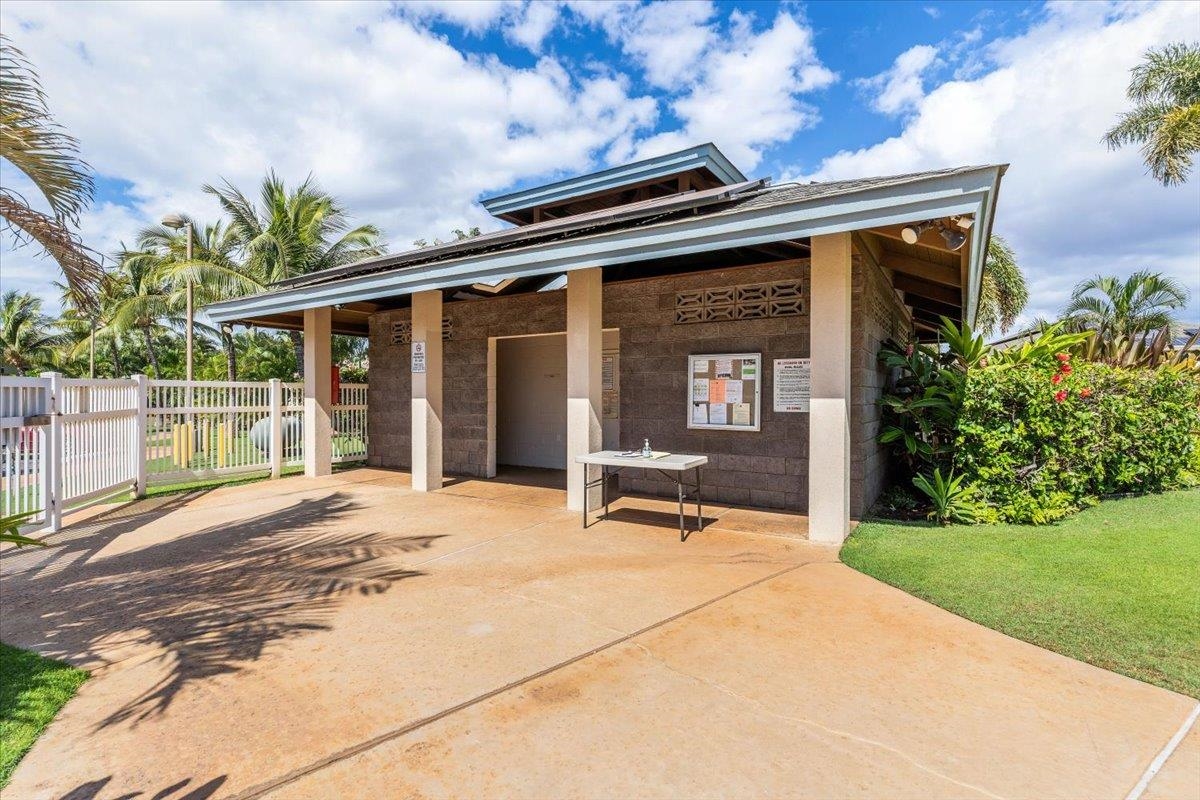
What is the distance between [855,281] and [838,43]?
28.0ft

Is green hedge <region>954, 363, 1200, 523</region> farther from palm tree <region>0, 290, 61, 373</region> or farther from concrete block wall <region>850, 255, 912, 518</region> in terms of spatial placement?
palm tree <region>0, 290, 61, 373</region>

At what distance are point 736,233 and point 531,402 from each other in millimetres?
6257

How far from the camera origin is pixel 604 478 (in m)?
6.80

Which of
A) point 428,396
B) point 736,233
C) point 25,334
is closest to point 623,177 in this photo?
point 428,396

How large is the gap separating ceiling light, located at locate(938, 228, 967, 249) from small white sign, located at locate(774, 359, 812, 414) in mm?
1973

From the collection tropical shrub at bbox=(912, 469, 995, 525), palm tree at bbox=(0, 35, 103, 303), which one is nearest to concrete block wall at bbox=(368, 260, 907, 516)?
tropical shrub at bbox=(912, 469, 995, 525)

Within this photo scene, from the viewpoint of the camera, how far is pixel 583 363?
6750 mm

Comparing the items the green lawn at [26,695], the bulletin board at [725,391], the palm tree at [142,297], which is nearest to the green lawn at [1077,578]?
the bulletin board at [725,391]

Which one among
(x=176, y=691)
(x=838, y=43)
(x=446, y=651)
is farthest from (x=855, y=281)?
(x=838, y=43)

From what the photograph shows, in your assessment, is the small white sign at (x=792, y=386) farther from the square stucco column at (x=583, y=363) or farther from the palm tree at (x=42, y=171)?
the palm tree at (x=42, y=171)

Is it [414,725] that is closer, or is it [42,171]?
[414,725]

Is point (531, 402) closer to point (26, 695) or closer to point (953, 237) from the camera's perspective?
point (953, 237)

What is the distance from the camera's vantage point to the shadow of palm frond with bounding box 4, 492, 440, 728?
3.19 meters

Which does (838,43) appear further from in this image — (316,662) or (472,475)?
(316,662)
